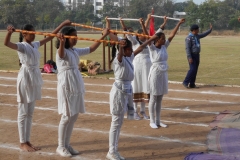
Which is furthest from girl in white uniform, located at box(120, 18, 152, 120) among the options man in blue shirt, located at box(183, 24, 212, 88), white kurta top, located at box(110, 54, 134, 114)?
man in blue shirt, located at box(183, 24, 212, 88)

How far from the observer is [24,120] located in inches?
254

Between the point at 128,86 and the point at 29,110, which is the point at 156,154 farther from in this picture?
the point at 29,110

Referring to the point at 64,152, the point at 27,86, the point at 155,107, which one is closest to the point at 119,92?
the point at 64,152

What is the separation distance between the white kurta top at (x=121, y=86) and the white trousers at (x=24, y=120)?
56.6 inches

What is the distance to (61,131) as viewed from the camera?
20.1 feet

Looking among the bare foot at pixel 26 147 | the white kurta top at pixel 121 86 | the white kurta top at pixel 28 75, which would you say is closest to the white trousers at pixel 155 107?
the white kurta top at pixel 121 86

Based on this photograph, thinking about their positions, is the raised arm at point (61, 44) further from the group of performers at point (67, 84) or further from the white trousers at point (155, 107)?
the white trousers at point (155, 107)

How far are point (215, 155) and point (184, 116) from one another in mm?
2717

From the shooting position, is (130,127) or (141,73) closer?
(130,127)

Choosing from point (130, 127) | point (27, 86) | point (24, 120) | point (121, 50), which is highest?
point (121, 50)

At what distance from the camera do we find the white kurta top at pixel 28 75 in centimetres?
640

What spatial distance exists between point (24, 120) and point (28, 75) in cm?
72

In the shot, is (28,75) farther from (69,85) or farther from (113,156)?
(113,156)

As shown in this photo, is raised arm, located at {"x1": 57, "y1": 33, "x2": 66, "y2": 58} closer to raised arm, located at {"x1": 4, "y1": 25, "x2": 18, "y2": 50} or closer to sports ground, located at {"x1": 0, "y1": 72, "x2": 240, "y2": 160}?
raised arm, located at {"x1": 4, "y1": 25, "x2": 18, "y2": 50}
